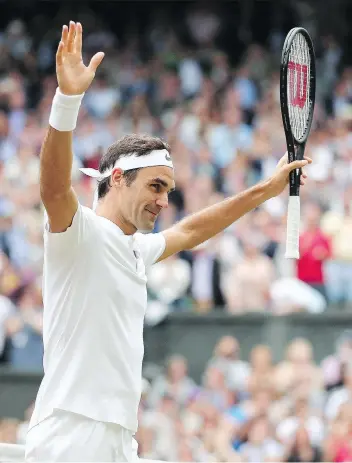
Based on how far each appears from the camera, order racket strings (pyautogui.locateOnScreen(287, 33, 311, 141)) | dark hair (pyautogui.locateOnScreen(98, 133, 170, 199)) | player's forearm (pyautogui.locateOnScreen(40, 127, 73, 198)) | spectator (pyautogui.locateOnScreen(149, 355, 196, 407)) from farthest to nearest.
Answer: spectator (pyautogui.locateOnScreen(149, 355, 196, 407)) → racket strings (pyautogui.locateOnScreen(287, 33, 311, 141)) → dark hair (pyautogui.locateOnScreen(98, 133, 170, 199)) → player's forearm (pyautogui.locateOnScreen(40, 127, 73, 198))

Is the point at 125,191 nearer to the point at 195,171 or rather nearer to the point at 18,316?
the point at 18,316

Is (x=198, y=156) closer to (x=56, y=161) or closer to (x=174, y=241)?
(x=174, y=241)

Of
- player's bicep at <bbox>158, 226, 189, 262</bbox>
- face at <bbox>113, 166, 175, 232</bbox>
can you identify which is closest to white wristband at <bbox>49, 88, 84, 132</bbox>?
face at <bbox>113, 166, 175, 232</bbox>

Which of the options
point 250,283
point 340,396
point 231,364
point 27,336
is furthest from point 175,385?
point 27,336

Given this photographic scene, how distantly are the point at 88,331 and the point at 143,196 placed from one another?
1.77ft

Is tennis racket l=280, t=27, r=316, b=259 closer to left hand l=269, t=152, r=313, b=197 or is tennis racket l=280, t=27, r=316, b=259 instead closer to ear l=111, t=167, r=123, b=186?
left hand l=269, t=152, r=313, b=197

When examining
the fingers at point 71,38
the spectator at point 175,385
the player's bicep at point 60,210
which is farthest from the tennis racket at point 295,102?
the spectator at point 175,385

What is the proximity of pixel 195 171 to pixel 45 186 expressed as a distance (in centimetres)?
959

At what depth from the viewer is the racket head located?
4.73 m

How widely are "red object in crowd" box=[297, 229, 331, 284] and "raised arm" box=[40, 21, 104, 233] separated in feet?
23.4

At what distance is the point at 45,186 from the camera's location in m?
3.78

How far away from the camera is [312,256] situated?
10.9 m

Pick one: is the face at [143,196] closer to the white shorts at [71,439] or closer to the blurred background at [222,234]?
the white shorts at [71,439]

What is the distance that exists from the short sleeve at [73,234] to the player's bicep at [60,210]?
0.05 feet
